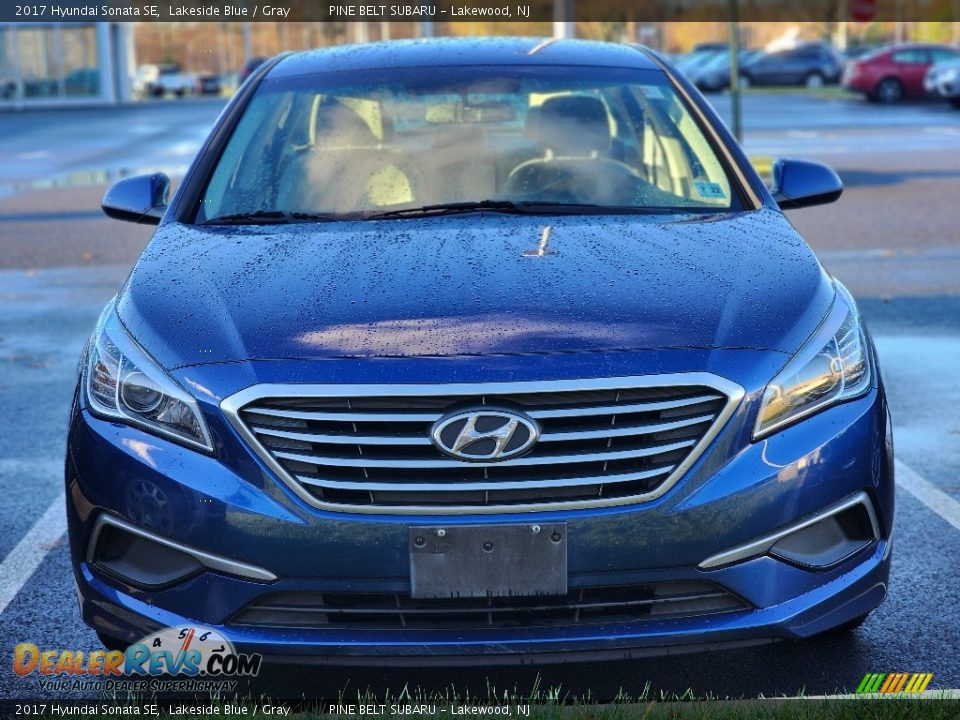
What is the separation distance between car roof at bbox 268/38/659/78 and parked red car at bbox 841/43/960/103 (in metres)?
35.1

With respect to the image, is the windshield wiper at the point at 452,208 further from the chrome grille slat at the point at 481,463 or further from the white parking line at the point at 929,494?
the white parking line at the point at 929,494

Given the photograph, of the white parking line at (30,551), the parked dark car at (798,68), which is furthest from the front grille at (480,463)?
the parked dark car at (798,68)

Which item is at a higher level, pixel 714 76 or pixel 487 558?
pixel 487 558

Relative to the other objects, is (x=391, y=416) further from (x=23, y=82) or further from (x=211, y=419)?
(x=23, y=82)

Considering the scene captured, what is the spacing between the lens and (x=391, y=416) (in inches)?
119

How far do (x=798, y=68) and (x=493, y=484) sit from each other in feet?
173

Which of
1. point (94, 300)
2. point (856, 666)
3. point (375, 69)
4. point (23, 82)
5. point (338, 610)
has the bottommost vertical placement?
point (23, 82)

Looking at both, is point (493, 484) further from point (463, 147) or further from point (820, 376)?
point (463, 147)

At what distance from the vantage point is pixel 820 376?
325 cm

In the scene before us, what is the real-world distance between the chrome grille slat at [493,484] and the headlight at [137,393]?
0.31 m

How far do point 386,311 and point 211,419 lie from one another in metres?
0.50

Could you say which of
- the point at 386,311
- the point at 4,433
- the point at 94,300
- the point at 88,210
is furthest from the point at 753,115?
the point at 386,311

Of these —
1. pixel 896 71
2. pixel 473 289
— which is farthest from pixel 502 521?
pixel 896 71

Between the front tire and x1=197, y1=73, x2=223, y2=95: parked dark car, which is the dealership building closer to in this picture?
x1=197, y1=73, x2=223, y2=95: parked dark car
